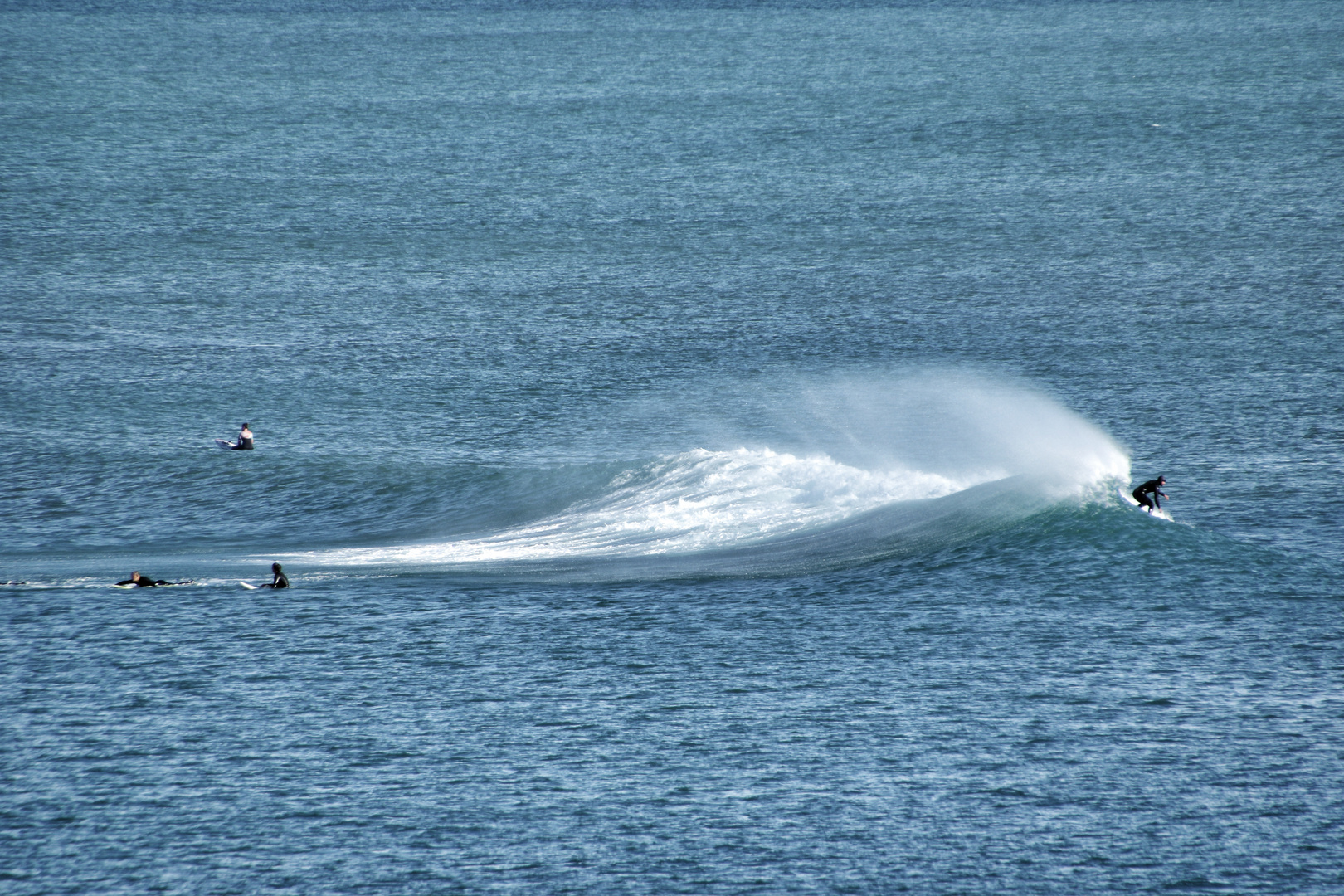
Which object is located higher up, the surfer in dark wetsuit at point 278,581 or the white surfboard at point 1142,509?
the white surfboard at point 1142,509

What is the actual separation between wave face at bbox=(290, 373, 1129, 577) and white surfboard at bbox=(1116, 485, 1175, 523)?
2.86 ft

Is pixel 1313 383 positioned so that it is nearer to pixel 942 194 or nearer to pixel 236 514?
pixel 942 194

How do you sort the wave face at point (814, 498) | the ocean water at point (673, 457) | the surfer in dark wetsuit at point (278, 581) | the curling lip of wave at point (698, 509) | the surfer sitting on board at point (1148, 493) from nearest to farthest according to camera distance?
the ocean water at point (673, 457)
the surfer in dark wetsuit at point (278, 581)
the wave face at point (814, 498)
the surfer sitting on board at point (1148, 493)
the curling lip of wave at point (698, 509)

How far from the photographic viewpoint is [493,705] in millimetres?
33125

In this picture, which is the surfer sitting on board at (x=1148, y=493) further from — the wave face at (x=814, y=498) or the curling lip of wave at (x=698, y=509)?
the curling lip of wave at (x=698, y=509)

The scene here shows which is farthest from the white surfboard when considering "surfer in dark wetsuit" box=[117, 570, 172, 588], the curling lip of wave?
"surfer in dark wetsuit" box=[117, 570, 172, 588]

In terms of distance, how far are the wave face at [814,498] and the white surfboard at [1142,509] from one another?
87 centimetres

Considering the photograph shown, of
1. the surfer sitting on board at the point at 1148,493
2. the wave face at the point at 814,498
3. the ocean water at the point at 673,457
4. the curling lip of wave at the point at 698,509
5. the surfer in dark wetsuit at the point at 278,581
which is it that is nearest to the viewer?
the ocean water at the point at 673,457

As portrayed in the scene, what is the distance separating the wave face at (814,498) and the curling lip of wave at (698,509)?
7 centimetres

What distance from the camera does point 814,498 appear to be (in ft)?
157

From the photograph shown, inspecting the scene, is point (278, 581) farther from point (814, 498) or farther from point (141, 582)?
point (814, 498)

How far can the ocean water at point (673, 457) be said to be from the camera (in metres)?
28.6

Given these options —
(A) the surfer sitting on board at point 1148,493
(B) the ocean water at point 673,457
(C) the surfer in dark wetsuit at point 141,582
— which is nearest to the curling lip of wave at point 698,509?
(B) the ocean water at point 673,457

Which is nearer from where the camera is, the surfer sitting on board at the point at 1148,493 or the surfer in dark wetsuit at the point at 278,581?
the surfer in dark wetsuit at the point at 278,581
